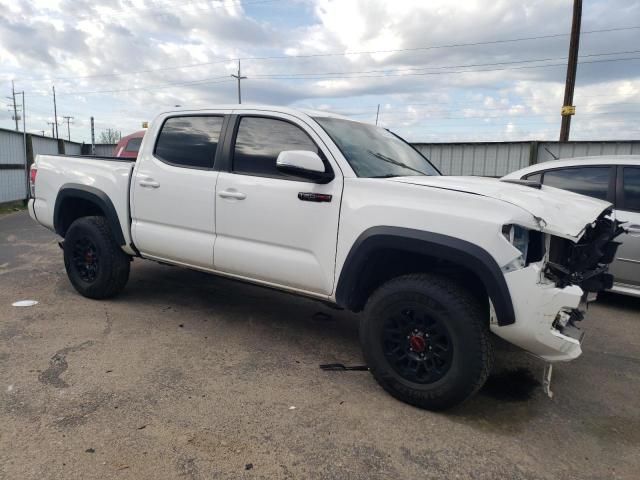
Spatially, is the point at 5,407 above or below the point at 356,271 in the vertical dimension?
below

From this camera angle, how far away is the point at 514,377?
146 inches

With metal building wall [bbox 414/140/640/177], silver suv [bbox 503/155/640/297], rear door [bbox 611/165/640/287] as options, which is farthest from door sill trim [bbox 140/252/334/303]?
metal building wall [bbox 414/140/640/177]

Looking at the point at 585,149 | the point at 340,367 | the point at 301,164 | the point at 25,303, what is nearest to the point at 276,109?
the point at 301,164

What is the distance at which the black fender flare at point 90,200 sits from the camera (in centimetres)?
A: 473

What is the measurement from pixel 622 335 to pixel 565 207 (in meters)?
2.40

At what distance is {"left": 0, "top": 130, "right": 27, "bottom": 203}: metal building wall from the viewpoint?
13.0 metres

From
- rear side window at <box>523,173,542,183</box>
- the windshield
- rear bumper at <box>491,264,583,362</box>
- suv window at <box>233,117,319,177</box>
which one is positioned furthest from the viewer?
rear side window at <box>523,173,542,183</box>

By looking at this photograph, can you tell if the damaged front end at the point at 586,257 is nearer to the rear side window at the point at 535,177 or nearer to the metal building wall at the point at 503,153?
the rear side window at the point at 535,177

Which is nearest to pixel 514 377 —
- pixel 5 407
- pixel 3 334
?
pixel 5 407

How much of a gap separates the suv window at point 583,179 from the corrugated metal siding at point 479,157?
6028 millimetres

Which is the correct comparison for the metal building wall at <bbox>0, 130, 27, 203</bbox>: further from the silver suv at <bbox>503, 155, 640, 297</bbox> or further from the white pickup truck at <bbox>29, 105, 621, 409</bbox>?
the silver suv at <bbox>503, 155, 640, 297</bbox>

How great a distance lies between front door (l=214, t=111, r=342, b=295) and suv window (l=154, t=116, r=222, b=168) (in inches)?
10.6

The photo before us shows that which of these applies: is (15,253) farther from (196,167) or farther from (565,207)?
(565,207)

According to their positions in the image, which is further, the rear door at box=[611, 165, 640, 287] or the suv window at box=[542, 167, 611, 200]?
the suv window at box=[542, 167, 611, 200]
